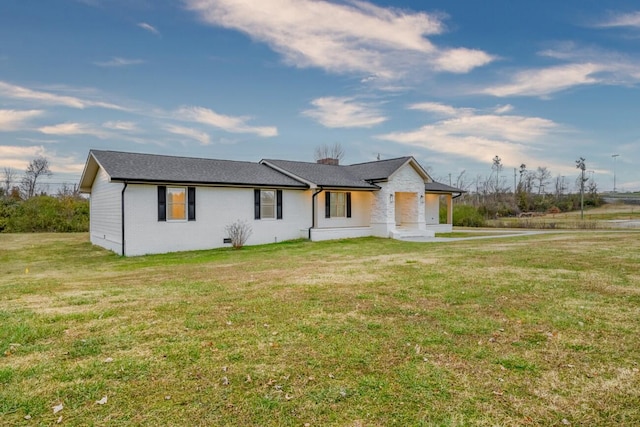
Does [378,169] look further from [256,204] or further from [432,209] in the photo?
[256,204]

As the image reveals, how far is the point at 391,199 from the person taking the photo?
67.3 ft

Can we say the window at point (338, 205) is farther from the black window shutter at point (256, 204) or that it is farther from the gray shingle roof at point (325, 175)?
the black window shutter at point (256, 204)

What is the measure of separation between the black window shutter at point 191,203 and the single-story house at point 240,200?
0.13ft

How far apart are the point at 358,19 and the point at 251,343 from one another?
576 inches

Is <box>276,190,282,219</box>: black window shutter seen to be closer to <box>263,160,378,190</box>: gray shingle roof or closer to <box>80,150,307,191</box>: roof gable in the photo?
<box>80,150,307,191</box>: roof gable

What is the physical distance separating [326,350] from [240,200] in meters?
13.6

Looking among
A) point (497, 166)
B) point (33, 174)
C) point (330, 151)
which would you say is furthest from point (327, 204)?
point (497, 166)

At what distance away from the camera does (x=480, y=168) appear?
56375 millimetres

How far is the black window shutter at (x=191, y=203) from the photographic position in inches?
617

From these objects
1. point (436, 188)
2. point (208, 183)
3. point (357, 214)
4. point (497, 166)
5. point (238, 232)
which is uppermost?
point (497, 166)

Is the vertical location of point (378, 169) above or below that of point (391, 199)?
above

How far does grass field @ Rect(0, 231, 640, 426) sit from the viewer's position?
2986mm

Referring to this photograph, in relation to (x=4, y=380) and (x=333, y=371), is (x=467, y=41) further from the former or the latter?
(x=4, y=380)

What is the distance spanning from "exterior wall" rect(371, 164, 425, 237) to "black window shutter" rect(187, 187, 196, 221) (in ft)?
33.0
